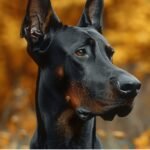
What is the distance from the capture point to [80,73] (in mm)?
4285

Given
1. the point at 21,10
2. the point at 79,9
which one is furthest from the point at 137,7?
the point at 21,10

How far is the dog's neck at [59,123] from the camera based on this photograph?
436 cm

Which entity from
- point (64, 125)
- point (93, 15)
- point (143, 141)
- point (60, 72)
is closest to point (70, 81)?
point (60, 72)

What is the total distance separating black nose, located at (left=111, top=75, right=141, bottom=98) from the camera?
4062 millimetres

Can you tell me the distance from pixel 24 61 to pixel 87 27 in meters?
5.81

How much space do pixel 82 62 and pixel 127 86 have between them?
0.36 meters

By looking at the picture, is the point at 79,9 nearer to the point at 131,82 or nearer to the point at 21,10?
the point at 21,10

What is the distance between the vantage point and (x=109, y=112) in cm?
414

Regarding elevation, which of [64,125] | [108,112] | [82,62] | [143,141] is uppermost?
[82,62]

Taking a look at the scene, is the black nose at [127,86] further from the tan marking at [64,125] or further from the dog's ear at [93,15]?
the dog's ear at [93,15]

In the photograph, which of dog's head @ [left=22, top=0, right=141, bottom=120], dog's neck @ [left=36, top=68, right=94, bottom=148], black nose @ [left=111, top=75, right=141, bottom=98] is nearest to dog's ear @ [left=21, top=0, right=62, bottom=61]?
dog's head @ [left=22, top=0, right=141, bottom=120]

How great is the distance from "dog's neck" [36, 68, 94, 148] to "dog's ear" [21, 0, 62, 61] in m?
0.17

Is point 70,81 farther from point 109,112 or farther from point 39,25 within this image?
point 39,25

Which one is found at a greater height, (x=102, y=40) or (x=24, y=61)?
(x=102, y=40)
